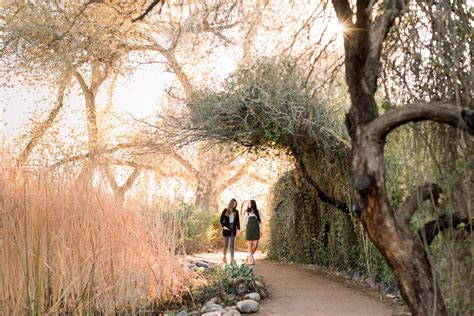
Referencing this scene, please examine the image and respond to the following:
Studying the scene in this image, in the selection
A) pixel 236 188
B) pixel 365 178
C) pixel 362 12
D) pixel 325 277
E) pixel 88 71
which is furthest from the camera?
pixel 236 188

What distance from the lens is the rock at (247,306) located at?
6957 millimetres

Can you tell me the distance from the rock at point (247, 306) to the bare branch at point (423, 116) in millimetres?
4416

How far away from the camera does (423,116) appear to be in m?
2.95

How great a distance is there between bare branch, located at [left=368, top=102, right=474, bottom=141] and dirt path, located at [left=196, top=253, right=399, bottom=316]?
176 inches

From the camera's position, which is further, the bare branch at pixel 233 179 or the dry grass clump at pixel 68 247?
the bare branch at pixel 233 179

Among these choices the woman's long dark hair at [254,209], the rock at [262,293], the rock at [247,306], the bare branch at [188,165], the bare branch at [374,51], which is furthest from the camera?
the bare branch at [188,165]

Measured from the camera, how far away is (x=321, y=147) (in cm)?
1006

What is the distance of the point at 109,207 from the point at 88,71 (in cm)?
1282

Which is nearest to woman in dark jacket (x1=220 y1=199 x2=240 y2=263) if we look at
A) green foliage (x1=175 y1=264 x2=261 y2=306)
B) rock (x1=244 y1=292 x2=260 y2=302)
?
green foliage (x1=175 y1=264 x2=261 y2=306)

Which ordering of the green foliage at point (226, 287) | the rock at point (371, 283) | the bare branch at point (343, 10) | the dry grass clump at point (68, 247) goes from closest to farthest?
the bare branch at point (343, 10) → the dry grass clump at point (68, 247) → the green foliage at point (226, 287) → the rock at point (371, 283)

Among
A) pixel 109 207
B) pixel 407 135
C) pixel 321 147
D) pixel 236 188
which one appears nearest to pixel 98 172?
pixel 109 207

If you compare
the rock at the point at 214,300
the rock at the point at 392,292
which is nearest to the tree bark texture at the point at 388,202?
the rock at the point at 214,300

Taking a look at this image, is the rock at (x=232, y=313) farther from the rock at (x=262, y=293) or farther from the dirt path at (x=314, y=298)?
the rock at (x=262, y=293)

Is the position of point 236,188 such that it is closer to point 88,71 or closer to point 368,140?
point 88,71
